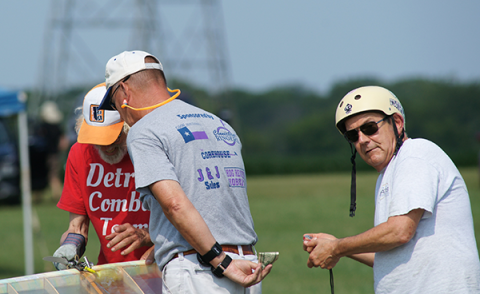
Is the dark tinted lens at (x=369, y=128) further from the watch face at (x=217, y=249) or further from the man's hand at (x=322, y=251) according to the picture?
the watch face at (x=217, y=249)

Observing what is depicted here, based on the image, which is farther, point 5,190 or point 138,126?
point 5,190

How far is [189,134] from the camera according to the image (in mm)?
2600

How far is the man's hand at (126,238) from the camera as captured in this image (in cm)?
311

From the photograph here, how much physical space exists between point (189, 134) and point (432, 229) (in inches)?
53.2

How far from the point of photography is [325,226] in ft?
39.8

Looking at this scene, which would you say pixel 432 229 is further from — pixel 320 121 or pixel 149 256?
pixel 320 121

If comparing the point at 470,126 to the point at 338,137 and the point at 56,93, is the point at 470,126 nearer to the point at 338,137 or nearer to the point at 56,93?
the point at 338,137

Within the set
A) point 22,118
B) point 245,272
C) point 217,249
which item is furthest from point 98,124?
point 22,118

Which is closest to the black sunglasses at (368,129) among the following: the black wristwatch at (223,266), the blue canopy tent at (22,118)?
the black wristwatch at (223,266)

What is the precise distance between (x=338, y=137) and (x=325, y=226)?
134ft

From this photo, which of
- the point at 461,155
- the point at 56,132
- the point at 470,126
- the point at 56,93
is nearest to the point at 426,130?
the point at 470,126

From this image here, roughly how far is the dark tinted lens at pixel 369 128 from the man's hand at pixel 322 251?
65 centimetres

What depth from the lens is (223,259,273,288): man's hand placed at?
2.56 metres

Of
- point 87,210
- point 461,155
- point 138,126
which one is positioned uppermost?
point 138,126
